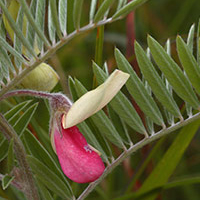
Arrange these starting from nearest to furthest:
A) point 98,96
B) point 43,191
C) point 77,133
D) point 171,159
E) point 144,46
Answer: point 98,96 → point 77,133 → point 43,191 → point 171,159 → point 144,46

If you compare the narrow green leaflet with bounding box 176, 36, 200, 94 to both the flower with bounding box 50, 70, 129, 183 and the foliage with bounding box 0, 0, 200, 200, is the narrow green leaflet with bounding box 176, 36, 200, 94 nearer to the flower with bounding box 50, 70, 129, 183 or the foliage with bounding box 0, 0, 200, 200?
the foliage with bounding box 0, 0, 200, 200

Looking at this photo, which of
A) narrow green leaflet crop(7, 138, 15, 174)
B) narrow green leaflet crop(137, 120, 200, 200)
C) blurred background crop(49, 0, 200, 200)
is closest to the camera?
narrow green leaflet crop(7, 138, 15, 174)

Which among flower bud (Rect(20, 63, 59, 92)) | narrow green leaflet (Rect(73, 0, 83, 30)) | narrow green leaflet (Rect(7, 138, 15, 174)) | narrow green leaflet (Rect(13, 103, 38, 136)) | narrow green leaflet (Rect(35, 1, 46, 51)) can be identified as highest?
narrow green leaflet (Rect(35, 1, 46, 51))

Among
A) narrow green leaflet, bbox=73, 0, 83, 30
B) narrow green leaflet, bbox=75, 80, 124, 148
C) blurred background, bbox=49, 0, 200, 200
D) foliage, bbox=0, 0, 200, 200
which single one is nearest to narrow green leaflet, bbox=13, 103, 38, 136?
foliage, bbox=0, 0, 200, 200

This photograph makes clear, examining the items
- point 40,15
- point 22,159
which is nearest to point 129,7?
point 40,15

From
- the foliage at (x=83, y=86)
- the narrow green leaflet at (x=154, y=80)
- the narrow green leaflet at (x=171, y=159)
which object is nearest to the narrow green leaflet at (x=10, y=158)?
the foliage at (x=83, y=86)

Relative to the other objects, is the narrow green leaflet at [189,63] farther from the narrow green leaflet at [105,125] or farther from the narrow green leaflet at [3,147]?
the narrow green leaflet at [3,147]

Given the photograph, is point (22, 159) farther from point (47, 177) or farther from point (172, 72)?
point (172, 72)
